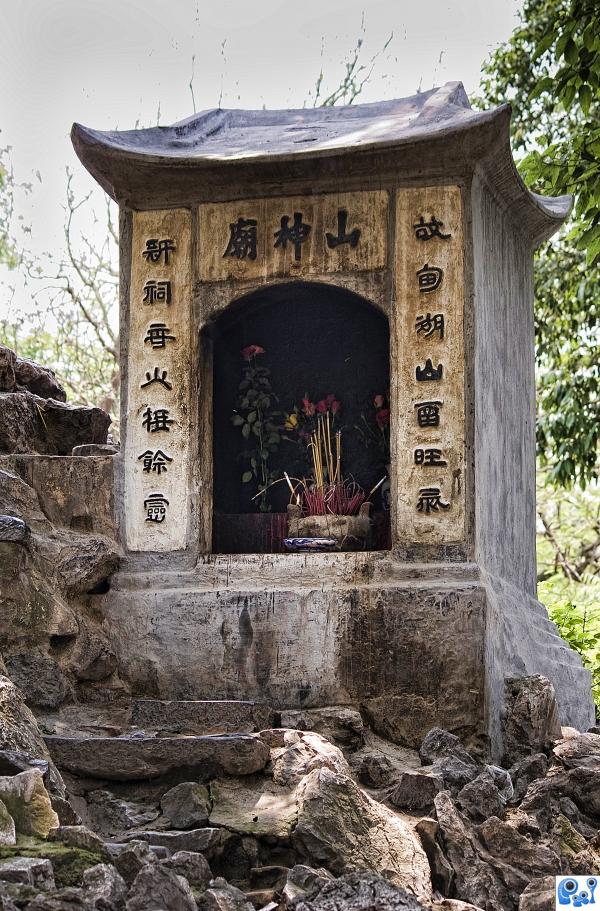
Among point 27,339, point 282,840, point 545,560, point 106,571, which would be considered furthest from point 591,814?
point 27,339

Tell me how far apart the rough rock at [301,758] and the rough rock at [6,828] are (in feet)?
5.05

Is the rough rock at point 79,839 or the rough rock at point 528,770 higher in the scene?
the rough rock at point 79,839

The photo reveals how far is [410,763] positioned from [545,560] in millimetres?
11606

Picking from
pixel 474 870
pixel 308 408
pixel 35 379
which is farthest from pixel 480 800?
pixel 35 379

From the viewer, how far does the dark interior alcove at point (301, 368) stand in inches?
324

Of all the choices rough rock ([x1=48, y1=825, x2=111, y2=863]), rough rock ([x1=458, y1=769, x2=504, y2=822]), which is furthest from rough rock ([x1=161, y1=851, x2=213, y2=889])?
rough rock ([x1=458, y1=769, x2=504, y2=822])

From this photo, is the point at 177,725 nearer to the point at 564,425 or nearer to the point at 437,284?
the point at 437,284

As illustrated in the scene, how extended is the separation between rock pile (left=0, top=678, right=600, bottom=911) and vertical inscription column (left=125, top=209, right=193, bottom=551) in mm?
1313

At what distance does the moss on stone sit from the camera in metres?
4.22

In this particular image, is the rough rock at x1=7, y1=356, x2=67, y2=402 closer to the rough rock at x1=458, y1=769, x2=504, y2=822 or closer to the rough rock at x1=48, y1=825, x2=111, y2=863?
the rough rock at x1=458, y1=769, x2=504, y2=822

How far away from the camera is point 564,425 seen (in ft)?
35.0

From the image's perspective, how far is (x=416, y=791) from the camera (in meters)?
5.75

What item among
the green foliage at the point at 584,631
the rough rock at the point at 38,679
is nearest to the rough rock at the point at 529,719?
the rough rock at the point at 38,679
